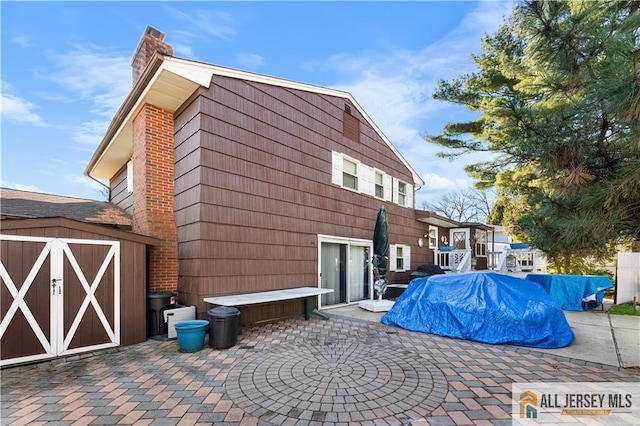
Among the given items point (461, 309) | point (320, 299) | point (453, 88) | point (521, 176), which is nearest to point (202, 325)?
point (320, 299)

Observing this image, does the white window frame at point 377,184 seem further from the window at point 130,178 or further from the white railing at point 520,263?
the window at point 130,178

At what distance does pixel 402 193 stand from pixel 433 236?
10.7 feet

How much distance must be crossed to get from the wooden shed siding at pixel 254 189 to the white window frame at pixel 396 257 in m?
2.62

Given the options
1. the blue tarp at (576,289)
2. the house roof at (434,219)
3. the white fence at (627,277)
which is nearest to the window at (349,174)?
the house roof at (434,219)

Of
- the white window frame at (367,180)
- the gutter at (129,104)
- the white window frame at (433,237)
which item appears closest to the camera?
the gutter at (129,104)

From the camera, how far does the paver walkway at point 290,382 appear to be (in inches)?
108

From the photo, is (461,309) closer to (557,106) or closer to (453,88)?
(557,106)

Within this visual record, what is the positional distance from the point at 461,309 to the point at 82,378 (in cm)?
576

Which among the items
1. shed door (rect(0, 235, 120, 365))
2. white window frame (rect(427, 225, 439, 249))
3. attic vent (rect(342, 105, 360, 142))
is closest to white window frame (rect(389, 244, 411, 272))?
white window frame (rect(427, 225, 439, 249))

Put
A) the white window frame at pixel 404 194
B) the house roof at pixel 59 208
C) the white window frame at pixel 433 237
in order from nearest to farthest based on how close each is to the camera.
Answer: the house roof at pixel 59 208 < the white window frame at pixel 404 194 < the white window frame at pixel 433 237

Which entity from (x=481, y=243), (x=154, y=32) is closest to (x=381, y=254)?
(x=154, y=32)

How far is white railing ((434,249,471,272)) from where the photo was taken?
11.3 m

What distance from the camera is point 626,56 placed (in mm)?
2742

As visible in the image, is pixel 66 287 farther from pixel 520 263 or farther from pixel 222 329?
pixel 520 263
